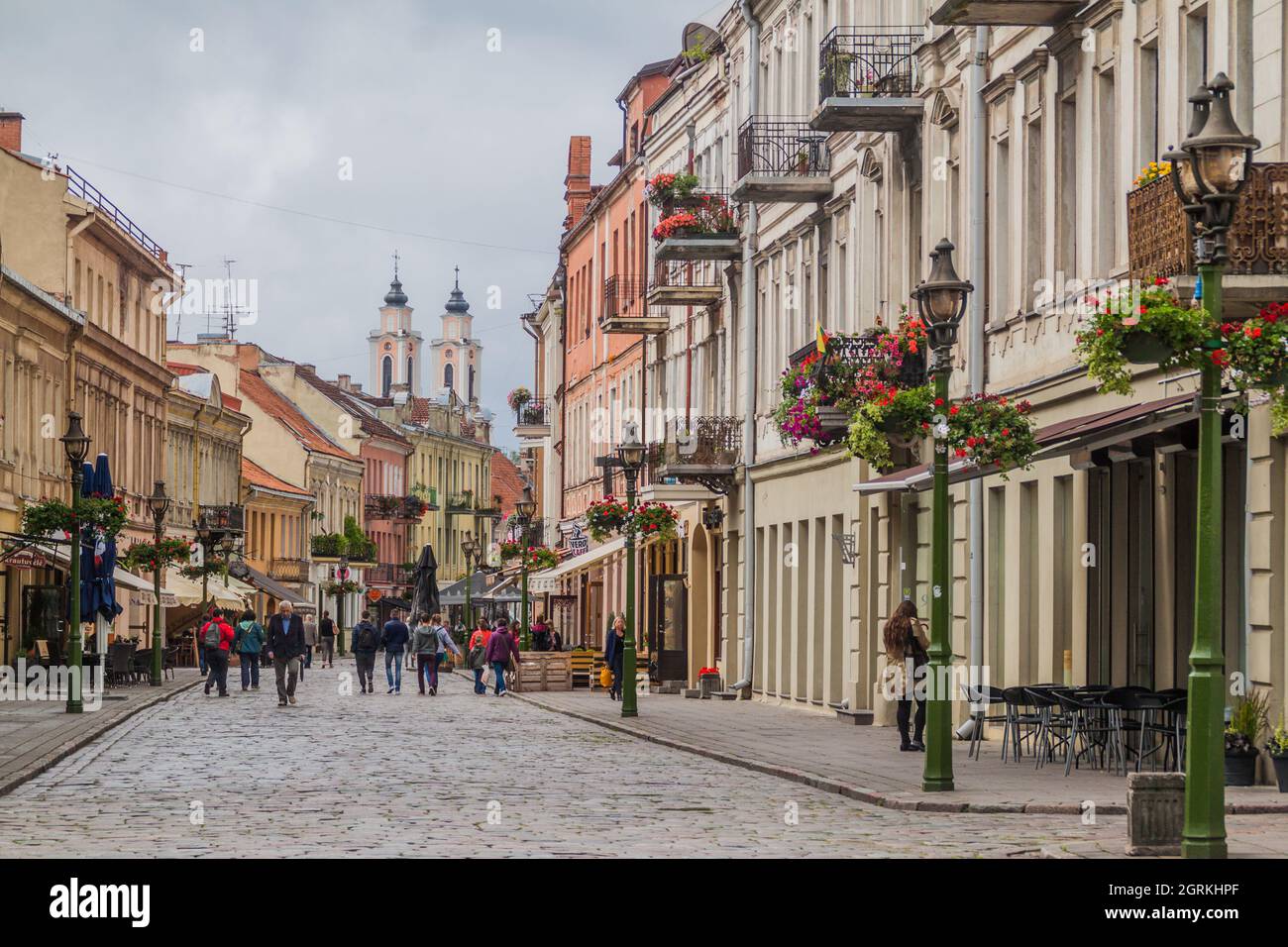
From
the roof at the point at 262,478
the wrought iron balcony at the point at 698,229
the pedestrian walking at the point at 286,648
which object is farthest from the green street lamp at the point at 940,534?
the roof at the point at 262,478

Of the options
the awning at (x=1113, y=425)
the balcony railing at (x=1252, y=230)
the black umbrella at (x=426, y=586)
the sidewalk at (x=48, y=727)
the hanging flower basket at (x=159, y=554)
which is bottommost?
the sidewalk at (x=48, y=727)

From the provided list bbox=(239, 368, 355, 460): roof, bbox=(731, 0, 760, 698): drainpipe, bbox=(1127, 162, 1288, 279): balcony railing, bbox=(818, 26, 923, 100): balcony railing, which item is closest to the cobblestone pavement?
bbox=(1127, 162, 1288, 279): balcony railing

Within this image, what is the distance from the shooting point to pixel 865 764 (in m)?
22.6

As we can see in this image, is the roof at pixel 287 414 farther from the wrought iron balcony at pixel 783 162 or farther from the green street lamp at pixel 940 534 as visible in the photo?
the green street lamp at pixel 940 534

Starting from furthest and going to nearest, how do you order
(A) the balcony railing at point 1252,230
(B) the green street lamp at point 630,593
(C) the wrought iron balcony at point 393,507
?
(C) the wrought iron balcony at point 393,507 < (B) the green street lamp at point 630,593 < (A) the balcony railing at point 1252,230

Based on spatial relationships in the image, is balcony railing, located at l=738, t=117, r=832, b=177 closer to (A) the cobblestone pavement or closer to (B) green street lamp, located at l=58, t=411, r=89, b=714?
(B) green street lamp, located at l=58, t=411, r=89, b=714

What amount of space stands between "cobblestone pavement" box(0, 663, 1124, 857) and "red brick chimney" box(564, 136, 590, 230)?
147 feet

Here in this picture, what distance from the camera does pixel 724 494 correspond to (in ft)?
140

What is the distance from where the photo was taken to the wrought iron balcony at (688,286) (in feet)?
146

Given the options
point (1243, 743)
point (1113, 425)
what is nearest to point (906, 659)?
point (1113, 425)

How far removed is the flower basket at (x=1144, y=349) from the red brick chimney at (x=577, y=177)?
58.5 m

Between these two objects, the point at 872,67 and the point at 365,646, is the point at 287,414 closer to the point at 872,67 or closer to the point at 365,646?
the point at 365,646

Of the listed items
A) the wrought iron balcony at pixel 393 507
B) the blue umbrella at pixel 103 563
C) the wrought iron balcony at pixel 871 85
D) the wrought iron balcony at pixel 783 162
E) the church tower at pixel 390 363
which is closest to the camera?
the wrought iron balcony at pixel 871 85
